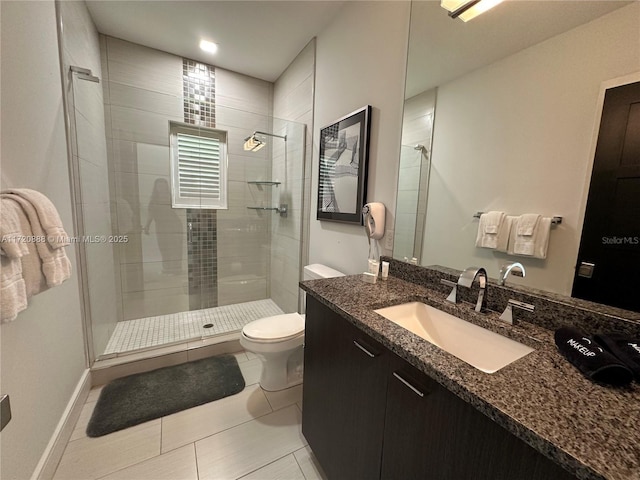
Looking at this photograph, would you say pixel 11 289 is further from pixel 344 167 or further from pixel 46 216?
pixel 344 167

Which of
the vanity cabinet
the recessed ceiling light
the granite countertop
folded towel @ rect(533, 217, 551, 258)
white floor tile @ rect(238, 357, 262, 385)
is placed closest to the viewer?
the granite countertop

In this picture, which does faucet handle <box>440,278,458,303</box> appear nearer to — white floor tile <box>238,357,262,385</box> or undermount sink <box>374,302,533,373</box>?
undermount sink <box>374,302,533,373</box>

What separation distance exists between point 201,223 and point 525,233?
271 centimetres

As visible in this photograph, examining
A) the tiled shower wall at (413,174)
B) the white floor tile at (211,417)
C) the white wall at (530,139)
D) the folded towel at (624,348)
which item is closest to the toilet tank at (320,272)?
the tiled shower wall at (413,174)

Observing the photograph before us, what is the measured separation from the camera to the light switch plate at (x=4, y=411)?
854 mm

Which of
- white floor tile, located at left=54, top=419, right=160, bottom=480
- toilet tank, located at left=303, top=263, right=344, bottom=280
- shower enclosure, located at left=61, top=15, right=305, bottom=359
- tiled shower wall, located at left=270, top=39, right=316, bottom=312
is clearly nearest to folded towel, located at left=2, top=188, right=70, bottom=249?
shower enclosure, located at left=61, top=15, right=305, bottom=359

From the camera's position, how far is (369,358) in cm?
87

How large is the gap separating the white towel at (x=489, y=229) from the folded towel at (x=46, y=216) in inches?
66.9

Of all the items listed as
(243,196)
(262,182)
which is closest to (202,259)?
(243,196)

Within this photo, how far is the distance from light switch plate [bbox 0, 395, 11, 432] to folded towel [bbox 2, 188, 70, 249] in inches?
20.9

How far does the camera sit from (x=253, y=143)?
282 cm

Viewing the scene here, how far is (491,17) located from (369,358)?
5.00 feet

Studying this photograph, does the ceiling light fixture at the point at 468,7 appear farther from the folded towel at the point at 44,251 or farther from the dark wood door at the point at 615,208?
the folded towel at the point at 44,251

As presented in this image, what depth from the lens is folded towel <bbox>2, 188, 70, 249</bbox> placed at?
0.89 metres
